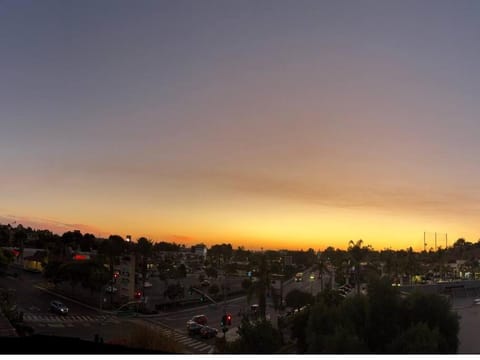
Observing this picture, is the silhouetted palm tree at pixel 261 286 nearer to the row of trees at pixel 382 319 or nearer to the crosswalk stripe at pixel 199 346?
the crosswalk stripe at pixel 199 346

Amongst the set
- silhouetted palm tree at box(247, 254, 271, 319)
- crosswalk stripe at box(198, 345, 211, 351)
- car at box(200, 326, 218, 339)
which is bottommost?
crosswalk stripe at box(198, 345, 211, 351)

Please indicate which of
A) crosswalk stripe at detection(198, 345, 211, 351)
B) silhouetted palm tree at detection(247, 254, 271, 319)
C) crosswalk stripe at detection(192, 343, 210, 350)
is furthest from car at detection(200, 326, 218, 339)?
silhouetted palm tree at detection(247, 254, 271, 319)

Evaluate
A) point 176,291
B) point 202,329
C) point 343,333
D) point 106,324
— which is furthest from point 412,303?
point 176,291

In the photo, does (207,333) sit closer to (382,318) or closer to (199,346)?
(199,346)

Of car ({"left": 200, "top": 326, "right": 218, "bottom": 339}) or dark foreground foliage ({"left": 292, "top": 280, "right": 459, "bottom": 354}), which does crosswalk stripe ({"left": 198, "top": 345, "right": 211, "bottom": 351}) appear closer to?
car ({"left": 200, "top": 326, "right": 218, "bottom": 339})

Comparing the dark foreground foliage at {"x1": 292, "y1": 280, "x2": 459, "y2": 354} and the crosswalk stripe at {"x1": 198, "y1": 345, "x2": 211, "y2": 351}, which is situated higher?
the dark foreground foliage at {"x1": 292, "y1": 280, "x2": 459, "y2": 354}

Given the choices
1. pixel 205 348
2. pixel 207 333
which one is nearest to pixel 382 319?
pixel 205 348

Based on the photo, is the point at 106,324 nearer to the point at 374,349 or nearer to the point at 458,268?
the point at 374,349

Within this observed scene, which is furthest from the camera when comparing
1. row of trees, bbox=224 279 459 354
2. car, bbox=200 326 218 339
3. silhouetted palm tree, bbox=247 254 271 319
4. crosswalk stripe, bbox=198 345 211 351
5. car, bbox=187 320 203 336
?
silhouetted palm tree, bbox=247 254 271 319

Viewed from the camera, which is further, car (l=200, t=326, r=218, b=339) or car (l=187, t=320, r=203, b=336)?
car (l=187, t=320, r=203, b=336)

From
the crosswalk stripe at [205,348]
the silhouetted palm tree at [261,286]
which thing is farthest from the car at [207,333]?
the silhouetted palm tree at [261,286]

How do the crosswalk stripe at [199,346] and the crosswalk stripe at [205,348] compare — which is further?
the crosswalk stripe at [199,346]

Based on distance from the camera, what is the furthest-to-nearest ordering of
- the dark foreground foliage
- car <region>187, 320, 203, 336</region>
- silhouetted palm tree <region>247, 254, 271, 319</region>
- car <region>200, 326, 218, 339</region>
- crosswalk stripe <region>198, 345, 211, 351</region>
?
silhouetted palm tree <region>247, 254, 271, 319</region> < car <region>187, 320, 203, 336</region> < car <region>200, 326, 218, 339</region> < crosswalk stripe <region>198, 345, 211, 351</region> < the dark foreground foliage
